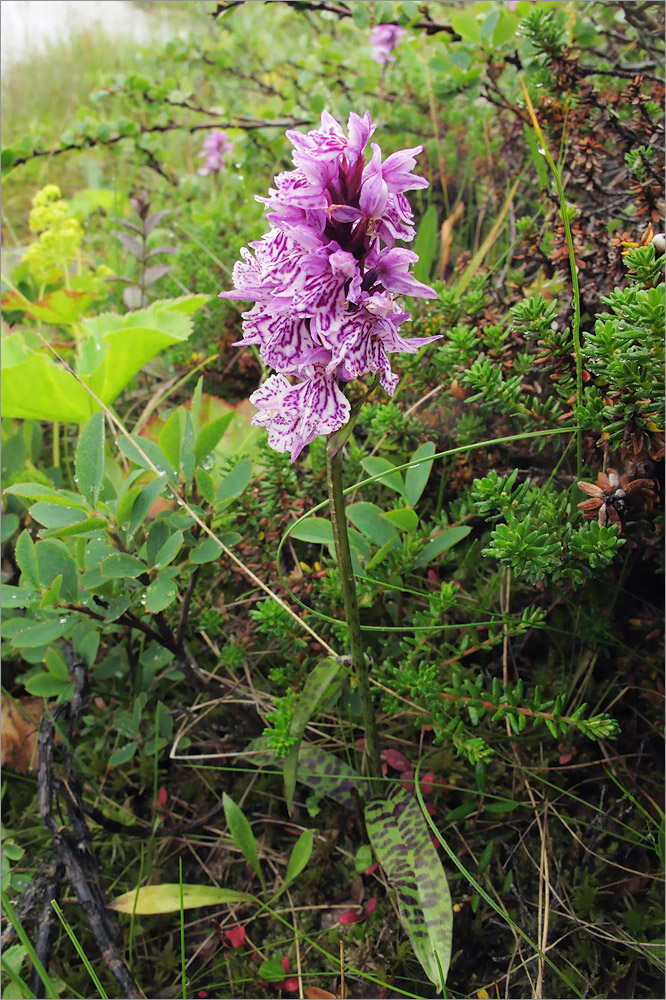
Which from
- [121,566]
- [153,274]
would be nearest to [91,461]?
[121,566]

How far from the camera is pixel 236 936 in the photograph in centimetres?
146

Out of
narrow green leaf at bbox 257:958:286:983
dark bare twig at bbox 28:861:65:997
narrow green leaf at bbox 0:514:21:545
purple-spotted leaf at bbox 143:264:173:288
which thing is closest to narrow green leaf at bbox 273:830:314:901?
narrow green leaf at bbox 257:958:286:983

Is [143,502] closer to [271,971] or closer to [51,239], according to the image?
[271,971]

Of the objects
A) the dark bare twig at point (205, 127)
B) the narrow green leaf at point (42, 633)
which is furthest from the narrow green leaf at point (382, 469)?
the dark bare twig at point (205, 127)

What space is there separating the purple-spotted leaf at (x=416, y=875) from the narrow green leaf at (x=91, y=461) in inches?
33.4

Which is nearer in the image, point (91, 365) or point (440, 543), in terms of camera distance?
point (440, 543)

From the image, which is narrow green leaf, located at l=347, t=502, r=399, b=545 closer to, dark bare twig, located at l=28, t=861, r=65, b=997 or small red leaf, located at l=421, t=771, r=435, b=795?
small red leaf, located at l=421, t=771, r=435, b=795

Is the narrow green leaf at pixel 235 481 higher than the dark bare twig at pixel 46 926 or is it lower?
higher

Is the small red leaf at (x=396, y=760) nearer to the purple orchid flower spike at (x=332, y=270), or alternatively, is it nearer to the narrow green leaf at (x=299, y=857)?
the narrow green leaf at (x=299, y=857)

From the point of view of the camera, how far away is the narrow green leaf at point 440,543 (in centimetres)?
149

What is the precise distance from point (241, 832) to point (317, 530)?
2.14 feet

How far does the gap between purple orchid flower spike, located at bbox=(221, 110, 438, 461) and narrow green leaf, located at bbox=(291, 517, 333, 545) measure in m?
0.43

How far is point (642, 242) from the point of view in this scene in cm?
142

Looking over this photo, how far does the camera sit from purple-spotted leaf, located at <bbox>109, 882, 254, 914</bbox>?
1425 mm
